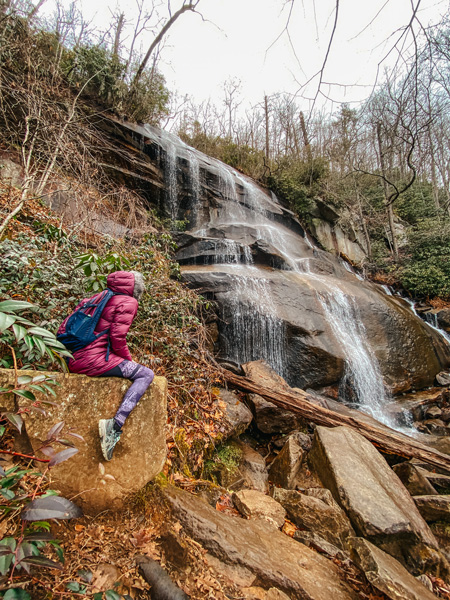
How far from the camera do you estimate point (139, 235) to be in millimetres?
6215

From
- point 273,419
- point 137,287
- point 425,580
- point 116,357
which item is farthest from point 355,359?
point 116,357

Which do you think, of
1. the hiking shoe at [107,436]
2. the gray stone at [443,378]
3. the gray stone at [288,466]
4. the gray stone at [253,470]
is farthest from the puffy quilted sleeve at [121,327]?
the gray stone at [443,378]

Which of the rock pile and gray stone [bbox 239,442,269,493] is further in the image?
gray stone [bbox 239,442,269,493]

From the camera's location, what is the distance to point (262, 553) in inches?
74.7

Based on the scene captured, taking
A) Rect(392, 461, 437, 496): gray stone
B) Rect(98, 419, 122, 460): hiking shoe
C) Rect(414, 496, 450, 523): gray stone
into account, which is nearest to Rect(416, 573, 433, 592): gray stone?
Rect(414, 496, 450, 523): gray stone

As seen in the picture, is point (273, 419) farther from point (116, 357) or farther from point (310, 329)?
point (116, 357)

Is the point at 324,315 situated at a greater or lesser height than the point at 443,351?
greater

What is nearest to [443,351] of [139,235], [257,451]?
[257,451]

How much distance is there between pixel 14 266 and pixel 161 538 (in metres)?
3.17

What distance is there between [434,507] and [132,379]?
405cm

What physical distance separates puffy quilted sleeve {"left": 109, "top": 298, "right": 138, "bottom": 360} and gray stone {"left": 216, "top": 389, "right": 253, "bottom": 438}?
2.34m

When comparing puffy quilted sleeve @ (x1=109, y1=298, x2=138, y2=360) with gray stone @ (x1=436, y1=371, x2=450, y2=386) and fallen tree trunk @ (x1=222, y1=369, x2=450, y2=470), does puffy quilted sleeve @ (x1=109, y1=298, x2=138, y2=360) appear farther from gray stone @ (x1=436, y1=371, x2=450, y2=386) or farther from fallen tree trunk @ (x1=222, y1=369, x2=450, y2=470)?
gray stone @ (x1=436, y1=371, x2=450, y2=386)

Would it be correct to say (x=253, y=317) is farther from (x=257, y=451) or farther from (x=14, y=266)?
(x=14, y=266)

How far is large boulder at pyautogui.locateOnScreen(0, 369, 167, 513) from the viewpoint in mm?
1773
